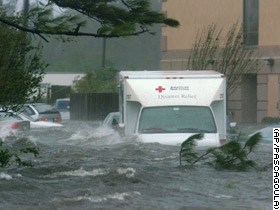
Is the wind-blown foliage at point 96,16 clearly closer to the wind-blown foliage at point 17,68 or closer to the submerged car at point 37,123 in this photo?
the wind-blown foliage at point 17,68

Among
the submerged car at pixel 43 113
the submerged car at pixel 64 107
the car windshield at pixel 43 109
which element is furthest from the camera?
the submerged car at pixel 64 107

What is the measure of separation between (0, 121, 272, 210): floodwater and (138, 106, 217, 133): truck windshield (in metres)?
0.96

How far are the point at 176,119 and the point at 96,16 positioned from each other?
6.17 m

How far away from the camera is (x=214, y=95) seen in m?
20.5

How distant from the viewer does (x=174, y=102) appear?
20531 millimetres

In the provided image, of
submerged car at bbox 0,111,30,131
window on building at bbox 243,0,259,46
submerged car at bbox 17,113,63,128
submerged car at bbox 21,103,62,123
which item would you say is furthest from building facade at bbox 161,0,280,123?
submerged car at bbox 0,111,30,131

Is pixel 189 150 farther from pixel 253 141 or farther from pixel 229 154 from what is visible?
pixel 253 141

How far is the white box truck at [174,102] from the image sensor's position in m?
20.2

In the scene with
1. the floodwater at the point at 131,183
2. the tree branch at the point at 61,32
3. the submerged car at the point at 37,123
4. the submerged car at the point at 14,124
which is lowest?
the submerged car at the point at 37,123

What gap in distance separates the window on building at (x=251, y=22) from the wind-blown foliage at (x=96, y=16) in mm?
24714

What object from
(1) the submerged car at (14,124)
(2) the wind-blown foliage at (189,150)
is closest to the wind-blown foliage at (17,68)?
(2) the wind-blown foliage at (189,150)

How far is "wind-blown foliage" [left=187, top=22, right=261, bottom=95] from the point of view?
119ft

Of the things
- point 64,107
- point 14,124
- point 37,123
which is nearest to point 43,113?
point 37,123

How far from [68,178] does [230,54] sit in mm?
22426
